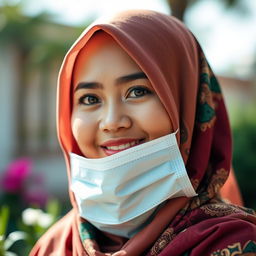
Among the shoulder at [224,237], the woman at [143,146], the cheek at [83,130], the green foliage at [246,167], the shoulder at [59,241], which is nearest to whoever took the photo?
the shoulder at [224,237]

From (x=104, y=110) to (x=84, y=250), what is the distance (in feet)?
1.79

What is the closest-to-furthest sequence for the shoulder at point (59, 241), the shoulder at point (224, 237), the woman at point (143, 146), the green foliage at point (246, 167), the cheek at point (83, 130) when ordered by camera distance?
the shoulder at point (224, 237) < the woman at point (143, 146) < the cheek at point (83, 130) < the shoulder at point (59, 241) < the green foliage at point (246, 167)

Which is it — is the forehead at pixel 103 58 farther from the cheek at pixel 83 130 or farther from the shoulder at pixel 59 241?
Result: the shoulder at pixel 59 241

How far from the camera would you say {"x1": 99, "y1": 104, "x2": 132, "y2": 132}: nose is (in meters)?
1.73

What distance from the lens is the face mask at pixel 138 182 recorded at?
1729 mm

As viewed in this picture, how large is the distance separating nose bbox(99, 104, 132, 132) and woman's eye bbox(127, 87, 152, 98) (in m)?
0.07

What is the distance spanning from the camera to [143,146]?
1.74 meters

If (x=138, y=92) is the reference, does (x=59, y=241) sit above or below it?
below

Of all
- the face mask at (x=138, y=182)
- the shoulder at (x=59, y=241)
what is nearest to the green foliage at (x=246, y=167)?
the shoulder at (x=59, y=241)

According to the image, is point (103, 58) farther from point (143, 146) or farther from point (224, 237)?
point (224, 237)

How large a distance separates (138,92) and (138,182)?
0.34 meters

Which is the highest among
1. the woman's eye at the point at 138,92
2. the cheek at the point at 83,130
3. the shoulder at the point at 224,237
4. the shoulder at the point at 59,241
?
the woman's eye at the point at 138,92

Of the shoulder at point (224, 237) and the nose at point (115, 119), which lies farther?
the nose at point (115, 119)

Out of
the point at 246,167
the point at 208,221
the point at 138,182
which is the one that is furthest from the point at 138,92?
the point at 246,167
